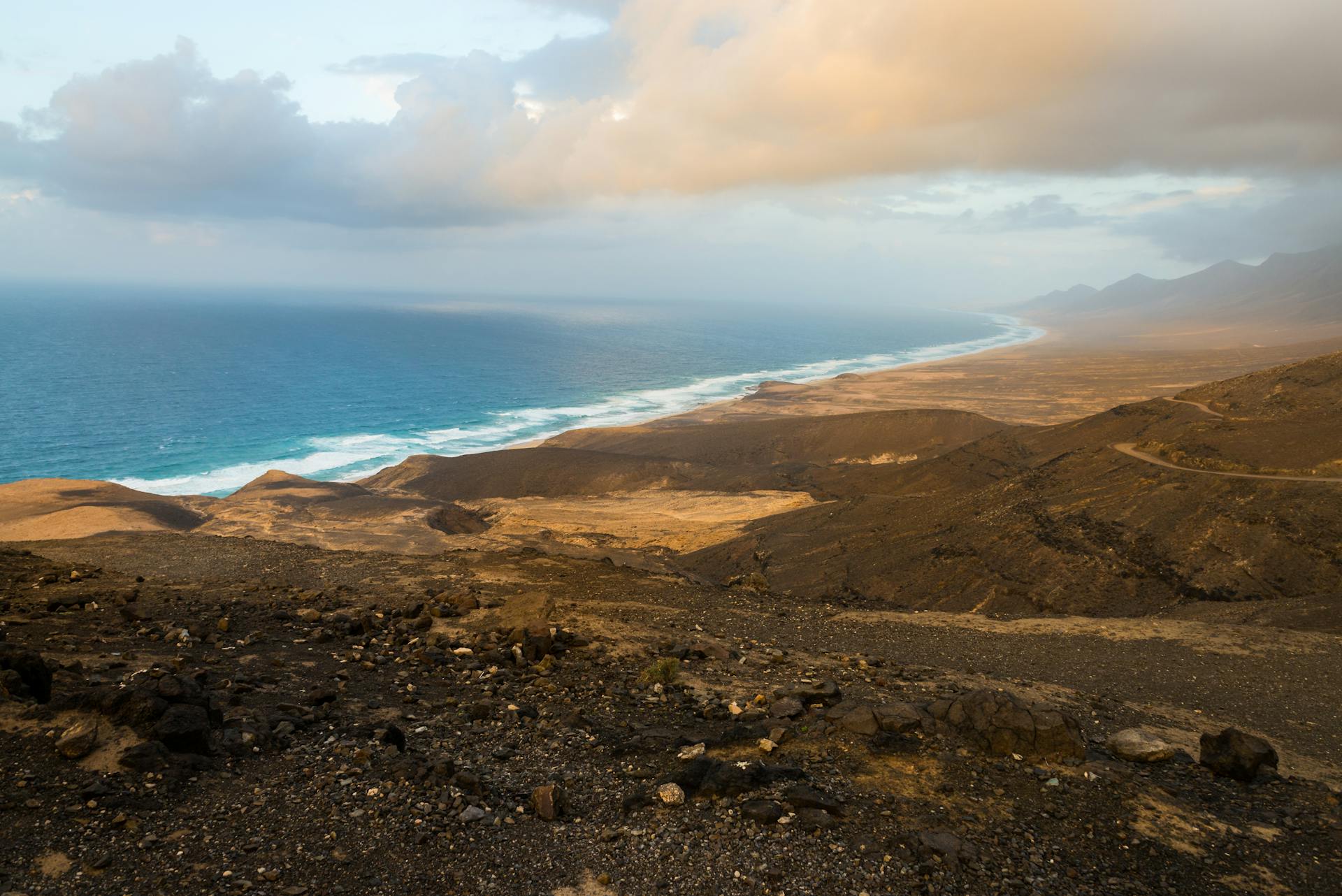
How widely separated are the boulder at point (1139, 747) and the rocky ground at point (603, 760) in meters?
0.04

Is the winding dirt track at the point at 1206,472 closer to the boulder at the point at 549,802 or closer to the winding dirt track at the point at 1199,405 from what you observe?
the winding dirt track at the point at 1199,405

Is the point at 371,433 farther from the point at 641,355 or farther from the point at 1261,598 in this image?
the point at 641,355

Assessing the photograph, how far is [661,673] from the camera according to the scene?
10734 millimetres

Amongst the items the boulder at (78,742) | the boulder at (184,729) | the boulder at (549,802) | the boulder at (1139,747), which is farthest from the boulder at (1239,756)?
the boulder at (78,742)

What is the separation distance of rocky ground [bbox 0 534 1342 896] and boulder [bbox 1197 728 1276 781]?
29 millimetres

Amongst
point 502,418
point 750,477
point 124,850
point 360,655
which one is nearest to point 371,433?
point 502,418

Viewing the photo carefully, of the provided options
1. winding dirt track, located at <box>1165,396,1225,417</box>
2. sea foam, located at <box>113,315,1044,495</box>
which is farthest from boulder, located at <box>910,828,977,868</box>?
sea foam, located at <box>113,315,1044,495</box>

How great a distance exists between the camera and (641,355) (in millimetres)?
142250

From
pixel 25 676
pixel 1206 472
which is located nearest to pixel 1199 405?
pixel 1206 472

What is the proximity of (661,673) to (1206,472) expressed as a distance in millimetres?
22554

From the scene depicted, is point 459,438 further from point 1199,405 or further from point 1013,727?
point 1013,727

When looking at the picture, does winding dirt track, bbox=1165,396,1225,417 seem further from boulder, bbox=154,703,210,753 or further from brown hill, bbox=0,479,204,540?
brown hill, bbox=0,479,204,540

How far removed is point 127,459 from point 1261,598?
6702 cm

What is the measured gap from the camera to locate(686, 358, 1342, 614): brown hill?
20219 millimetres
